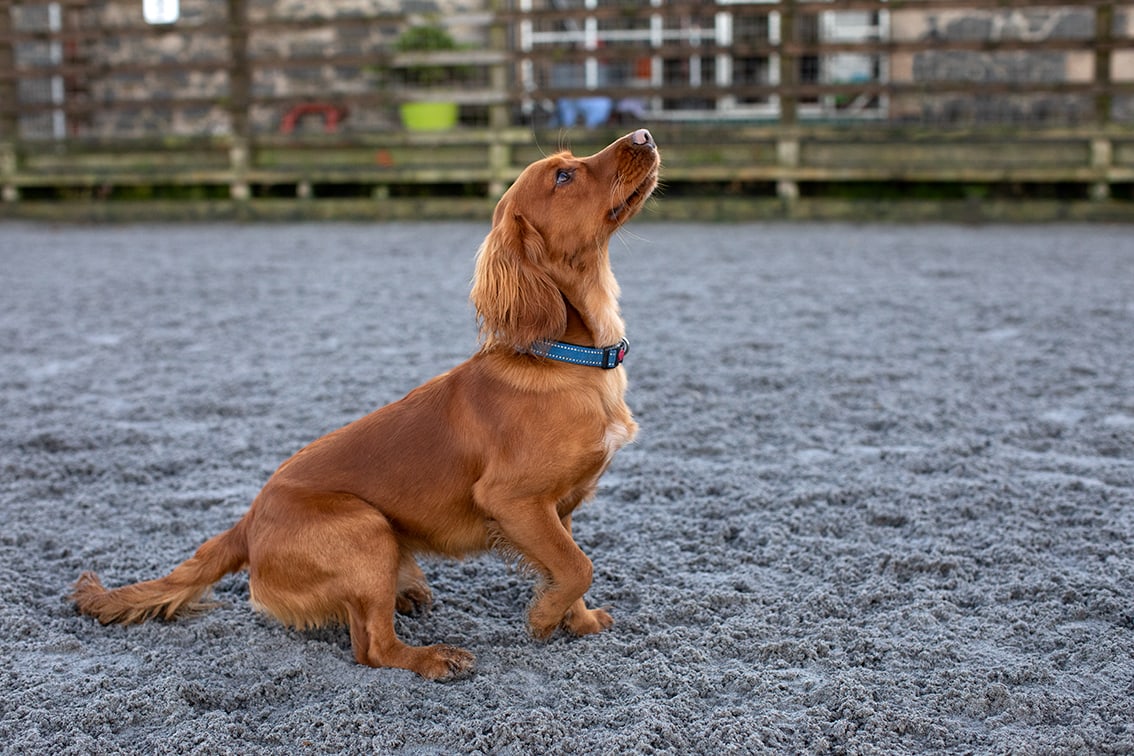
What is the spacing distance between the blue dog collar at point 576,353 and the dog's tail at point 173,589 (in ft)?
2.75

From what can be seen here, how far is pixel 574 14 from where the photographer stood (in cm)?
1045

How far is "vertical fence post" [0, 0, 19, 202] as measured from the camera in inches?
467

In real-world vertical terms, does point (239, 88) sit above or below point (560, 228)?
above

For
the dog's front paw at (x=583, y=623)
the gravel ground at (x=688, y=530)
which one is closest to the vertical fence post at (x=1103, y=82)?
the gravel ground at (x=688, y=530)

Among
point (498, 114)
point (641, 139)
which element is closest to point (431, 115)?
point (498, 114)

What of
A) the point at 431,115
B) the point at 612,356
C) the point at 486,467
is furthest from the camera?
the point at 431,115

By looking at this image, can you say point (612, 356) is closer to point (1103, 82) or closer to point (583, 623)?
point (583, 623)

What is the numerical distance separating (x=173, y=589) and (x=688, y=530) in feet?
4.71

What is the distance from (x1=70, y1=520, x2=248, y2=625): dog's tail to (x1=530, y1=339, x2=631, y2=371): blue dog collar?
0.84m

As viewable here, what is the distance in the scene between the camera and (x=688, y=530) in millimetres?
3182

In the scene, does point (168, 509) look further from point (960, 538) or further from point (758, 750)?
point (960, 538)

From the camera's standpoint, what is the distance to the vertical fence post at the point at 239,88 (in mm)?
11453

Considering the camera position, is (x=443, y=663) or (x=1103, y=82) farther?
(x=1103, y=82)

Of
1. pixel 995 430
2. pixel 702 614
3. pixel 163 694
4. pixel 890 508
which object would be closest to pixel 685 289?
pixel 995 430
